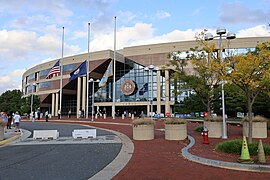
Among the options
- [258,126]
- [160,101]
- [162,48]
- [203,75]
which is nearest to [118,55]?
[162,48]

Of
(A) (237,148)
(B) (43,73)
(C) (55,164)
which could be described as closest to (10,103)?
(B) (43,73)

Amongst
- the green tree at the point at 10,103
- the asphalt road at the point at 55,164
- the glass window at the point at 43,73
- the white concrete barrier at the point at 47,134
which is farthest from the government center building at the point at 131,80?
the asphalt road at the point at 55,164

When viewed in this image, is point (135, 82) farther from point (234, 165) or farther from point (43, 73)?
point (234, 165)

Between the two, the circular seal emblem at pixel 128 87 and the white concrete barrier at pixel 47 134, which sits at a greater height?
the circular seal emblem at pixel 128 87

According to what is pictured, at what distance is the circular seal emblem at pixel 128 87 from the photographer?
58.5 meters

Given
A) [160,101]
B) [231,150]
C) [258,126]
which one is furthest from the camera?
[160,101]

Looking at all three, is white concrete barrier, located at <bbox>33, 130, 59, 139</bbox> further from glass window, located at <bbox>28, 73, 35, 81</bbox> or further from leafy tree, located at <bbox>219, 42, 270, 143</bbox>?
glass window, located at <bbox>28, 73, 35, 81</bbox>

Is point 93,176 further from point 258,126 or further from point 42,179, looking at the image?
point 258,126

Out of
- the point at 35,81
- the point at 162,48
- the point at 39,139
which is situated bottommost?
the point at 39,139

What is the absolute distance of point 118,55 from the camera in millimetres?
58375

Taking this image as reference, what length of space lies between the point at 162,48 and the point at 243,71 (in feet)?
148

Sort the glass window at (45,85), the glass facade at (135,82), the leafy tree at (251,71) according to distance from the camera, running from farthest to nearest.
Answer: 1. the glass window at (45,85)
2. the glass facade at (135,82)
3. the leafy tree at (251,71)

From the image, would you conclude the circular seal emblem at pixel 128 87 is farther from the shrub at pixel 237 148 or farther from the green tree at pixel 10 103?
the shrub at pixel 237 148

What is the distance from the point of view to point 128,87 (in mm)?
59125
